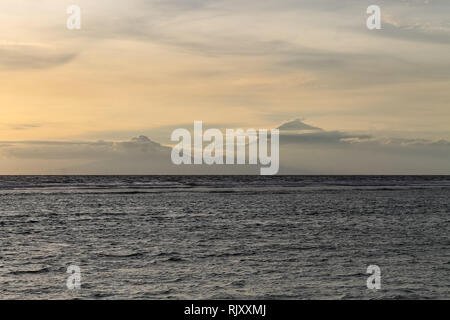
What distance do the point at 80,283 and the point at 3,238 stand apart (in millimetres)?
14781

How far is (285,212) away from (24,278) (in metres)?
32.0

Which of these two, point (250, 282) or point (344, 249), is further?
point (344, 249)

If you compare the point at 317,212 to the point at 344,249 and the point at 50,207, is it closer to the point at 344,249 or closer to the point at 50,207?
the point at 344,249

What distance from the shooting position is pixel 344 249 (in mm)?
26281

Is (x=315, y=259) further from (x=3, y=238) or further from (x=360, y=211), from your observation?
(x=360, y=211)

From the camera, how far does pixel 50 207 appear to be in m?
54.8

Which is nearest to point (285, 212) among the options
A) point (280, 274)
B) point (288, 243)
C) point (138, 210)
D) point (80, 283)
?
point (138, 210)

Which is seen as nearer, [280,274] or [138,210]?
[280,274]

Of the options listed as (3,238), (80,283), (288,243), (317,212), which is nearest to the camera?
(80,283)
